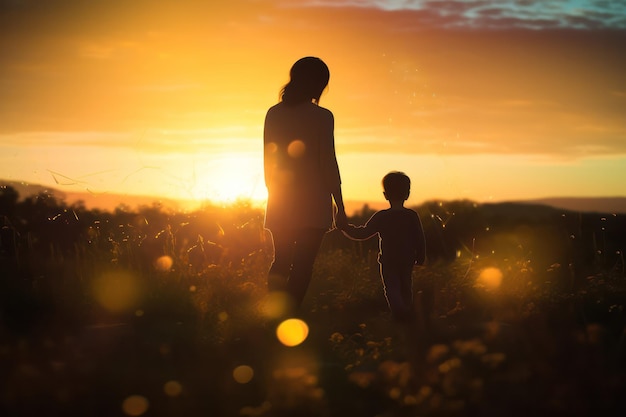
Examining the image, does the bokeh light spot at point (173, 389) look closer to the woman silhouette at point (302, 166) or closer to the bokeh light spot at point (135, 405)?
the bokeh light spot at point (135, 405)

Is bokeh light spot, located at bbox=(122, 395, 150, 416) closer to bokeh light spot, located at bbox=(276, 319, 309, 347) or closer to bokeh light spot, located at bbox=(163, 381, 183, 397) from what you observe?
bokeh light spot, located at bbox=(163, 381, 183, 397)

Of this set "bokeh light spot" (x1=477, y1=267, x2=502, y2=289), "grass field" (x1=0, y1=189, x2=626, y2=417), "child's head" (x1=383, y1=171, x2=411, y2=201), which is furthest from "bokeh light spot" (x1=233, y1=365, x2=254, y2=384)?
"bokeh light spot" (x1=477, y1=267, x2=502, y2=289)

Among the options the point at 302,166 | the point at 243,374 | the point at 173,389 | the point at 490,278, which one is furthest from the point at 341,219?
the point at 173,389

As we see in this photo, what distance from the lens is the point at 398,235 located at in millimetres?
8086

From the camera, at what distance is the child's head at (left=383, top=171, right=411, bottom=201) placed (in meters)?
8.11

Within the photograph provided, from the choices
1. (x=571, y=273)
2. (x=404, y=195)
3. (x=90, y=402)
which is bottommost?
(x=90, y=402)

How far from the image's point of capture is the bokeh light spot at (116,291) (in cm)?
899

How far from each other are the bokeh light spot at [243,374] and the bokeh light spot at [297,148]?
2040 mm

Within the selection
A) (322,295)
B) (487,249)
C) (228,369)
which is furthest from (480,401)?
(487,249)

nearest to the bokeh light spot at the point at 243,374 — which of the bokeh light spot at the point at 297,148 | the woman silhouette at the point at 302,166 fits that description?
the woman silhouette at the point at 302,166

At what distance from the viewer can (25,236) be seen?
12.0 meters

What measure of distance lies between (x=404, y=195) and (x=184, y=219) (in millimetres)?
5153

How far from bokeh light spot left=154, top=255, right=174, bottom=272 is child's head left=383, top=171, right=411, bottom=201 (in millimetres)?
3296

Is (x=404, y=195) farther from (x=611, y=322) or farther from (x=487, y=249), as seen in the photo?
(x=487, y=249)
